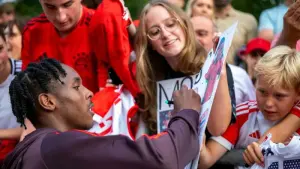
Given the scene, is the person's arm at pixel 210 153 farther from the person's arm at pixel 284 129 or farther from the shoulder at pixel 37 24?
the shoulder at pixel 37 24

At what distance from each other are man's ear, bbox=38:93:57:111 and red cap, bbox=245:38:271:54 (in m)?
2.79

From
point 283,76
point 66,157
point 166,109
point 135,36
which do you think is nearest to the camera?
point 66,157

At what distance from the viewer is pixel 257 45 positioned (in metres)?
5.79

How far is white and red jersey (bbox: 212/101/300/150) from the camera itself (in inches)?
150

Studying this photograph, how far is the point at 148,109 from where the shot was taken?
4.32 m

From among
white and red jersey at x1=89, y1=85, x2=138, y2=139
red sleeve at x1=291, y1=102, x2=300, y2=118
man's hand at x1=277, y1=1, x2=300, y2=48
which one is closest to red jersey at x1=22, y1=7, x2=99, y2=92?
white and red jersey at x1=89, y1=85, x2=138, y2=139

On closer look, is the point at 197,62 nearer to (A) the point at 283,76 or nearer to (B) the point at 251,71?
(A) the point at 283,76

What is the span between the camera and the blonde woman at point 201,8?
19.4ft

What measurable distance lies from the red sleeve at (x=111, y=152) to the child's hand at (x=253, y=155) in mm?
645

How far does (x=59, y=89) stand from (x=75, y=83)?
108 millimetres

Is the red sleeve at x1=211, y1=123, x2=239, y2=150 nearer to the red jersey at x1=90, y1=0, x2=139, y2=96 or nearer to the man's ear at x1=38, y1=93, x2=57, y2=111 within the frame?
the red jersey at x1=90, y1=0, x2=139, y2=96

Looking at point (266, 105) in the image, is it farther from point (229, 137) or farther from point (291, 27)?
point (291, 27)

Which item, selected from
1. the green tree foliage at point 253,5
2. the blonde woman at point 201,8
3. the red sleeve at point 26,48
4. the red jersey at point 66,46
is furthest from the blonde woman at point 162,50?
the green tree foliage at point 253,5

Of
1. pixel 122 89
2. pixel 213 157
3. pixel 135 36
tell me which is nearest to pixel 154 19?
pixel 135 36
